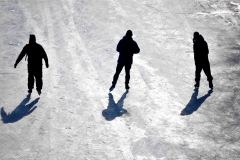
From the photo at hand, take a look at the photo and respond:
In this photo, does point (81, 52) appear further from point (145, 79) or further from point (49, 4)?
point (49, 4)

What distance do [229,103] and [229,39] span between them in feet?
20.1

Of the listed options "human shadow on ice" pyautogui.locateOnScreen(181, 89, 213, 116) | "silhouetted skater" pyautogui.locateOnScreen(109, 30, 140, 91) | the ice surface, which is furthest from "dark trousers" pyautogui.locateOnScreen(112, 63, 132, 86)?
"human shadow on ice" pyautogui.locateOnScreen(181, 89, 213, 116)

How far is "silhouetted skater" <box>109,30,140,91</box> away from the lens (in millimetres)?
15398

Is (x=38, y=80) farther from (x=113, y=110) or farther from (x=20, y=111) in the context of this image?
(x=113, y=110)

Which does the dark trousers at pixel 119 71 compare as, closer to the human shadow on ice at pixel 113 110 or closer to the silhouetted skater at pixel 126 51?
the silhouetted skater at pixel 126 51

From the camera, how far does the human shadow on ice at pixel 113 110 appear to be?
13.9 m

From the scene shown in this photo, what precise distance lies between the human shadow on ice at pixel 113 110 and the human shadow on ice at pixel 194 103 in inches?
66.7

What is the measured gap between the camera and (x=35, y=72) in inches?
595

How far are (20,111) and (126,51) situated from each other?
3638 millimetres

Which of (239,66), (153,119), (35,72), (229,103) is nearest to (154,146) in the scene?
(153,119)

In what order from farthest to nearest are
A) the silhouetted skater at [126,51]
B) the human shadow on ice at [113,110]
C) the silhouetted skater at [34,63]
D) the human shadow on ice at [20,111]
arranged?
1. the silhouetted skater at [126,51]
2. the silhouetted skater at [34,63]
3. the human shadow on ice at [113,110]
4. the human shadow on ice at [20,111]

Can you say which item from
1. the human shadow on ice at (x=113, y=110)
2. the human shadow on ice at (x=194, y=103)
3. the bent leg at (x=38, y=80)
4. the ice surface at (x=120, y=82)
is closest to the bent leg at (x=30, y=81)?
the bent leg at (x=38, y=80)

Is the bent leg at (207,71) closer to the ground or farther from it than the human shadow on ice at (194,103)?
farther from it

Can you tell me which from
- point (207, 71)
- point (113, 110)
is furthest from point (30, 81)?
point (207, 71)
